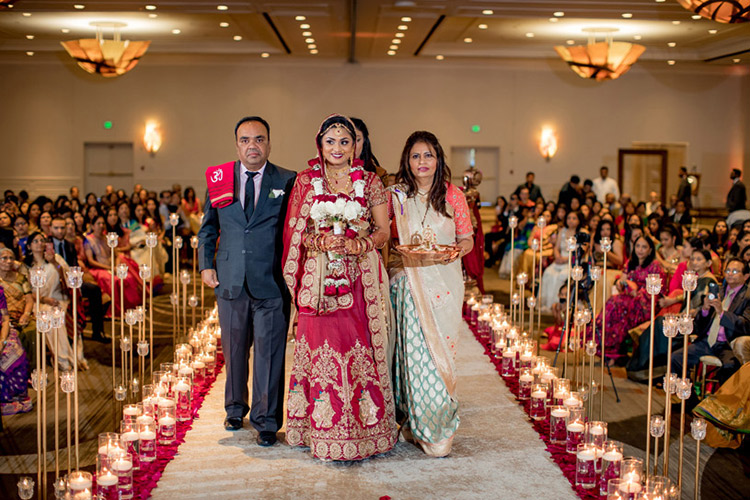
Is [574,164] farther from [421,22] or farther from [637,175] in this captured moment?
[421,22]

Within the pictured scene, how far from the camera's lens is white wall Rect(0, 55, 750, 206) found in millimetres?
19000

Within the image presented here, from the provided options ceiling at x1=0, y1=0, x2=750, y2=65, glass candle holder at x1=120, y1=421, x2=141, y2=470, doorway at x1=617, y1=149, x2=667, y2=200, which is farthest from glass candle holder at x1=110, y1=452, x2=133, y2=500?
doorway at x1=617, y1=149, x2=667, y2=200

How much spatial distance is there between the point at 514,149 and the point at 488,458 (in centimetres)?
1552

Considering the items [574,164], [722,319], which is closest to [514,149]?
[574,164]

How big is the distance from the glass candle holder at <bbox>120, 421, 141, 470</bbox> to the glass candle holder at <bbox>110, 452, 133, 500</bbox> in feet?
0.90

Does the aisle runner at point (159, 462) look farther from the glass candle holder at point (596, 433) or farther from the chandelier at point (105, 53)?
the chandelier at point (105, 53)

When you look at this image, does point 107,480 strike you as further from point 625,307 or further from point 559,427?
point 625,307

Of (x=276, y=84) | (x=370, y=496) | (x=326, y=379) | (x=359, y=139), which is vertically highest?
(x=276, y=84)

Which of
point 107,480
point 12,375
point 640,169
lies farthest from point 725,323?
point 640,169

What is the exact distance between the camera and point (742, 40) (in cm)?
1578

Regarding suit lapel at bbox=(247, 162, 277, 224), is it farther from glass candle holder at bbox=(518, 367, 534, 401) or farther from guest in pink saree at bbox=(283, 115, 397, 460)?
glass candle holder at bbox=(518, 367, 534, 401)

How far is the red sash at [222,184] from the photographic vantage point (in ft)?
15.1

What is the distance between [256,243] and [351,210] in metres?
0.70

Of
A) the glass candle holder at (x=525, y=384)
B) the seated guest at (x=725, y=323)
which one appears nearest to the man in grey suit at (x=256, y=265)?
the glass candle holder at (x=525, y=384)
